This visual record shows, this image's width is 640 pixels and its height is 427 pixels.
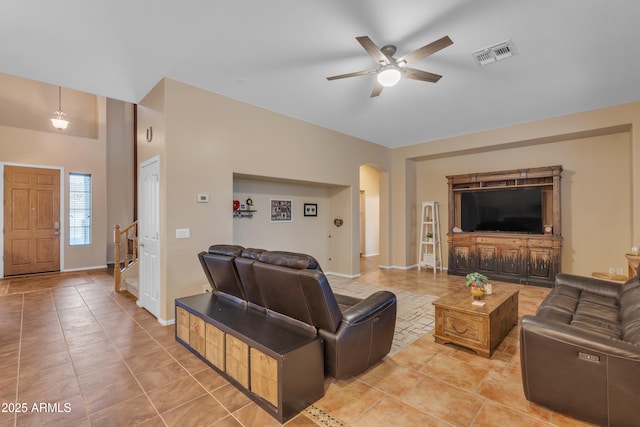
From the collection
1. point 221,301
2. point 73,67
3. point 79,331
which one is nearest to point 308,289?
point 221,301

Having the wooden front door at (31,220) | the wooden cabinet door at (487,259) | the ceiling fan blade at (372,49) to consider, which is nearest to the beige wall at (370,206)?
the wooden cabinet door at (487,259)

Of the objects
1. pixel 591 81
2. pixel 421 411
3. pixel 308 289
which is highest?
pixel 591 81

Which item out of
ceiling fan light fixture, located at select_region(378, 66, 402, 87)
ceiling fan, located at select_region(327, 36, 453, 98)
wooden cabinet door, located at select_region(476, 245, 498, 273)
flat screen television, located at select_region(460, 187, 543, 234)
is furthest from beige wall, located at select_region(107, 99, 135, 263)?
wooden cabinet door, located at select_region(476, 245, 498, 273)

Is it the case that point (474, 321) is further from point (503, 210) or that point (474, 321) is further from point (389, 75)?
point (503, 210)

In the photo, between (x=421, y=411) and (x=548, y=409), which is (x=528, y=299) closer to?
(x=548, y=409)

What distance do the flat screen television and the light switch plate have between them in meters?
5.75

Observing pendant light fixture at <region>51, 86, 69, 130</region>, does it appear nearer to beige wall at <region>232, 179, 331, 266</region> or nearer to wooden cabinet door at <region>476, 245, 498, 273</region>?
beige wall at <region>232, 179, 331, 266</region>

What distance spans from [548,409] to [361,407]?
130 centimetres

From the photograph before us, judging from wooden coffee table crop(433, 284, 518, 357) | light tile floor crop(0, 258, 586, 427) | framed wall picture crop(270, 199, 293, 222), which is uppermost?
framed wall picture crop(270, 199, 293, 222)

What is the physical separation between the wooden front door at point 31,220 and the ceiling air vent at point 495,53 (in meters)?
8.70

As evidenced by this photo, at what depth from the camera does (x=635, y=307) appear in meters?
2.45

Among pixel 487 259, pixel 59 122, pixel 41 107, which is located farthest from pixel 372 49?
pixel 41 107

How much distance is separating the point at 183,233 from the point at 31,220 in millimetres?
5442

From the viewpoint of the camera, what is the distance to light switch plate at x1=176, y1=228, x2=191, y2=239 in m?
3.72
